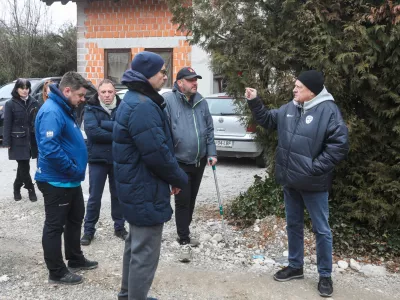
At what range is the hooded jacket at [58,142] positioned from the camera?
404cm

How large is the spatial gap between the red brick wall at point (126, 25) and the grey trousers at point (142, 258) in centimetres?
1139

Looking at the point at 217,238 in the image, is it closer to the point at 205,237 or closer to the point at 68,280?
the point at 205,237

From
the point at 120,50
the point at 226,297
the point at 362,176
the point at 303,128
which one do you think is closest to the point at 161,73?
the point at 303,128

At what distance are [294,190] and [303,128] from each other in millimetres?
629

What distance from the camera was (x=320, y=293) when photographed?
163 inches

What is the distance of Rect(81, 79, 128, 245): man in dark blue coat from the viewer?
16.8 feet

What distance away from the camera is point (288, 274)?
4.41 m

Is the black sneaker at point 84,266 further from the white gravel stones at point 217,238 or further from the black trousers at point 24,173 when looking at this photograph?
the black trousers at point 24,173

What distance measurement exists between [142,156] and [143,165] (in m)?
0.10

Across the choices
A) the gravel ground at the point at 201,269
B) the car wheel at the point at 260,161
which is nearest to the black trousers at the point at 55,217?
the gravel ground at the point at 201,269

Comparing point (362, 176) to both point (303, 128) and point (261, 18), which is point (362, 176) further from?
point (261, 18)

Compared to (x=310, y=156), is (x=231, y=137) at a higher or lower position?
lower

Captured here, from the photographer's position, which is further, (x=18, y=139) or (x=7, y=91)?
(x=7, y=91)

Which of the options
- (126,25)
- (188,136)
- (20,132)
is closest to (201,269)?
(188,136)
